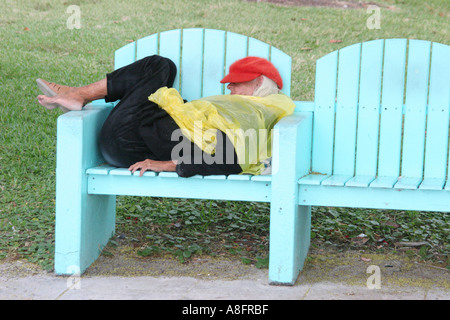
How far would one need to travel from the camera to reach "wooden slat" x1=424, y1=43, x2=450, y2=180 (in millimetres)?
3766

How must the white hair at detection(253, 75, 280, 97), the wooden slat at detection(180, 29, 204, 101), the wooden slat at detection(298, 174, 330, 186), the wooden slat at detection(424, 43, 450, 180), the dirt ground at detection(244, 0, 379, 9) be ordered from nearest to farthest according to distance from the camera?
the wooden slat at detection(298, 174, 330, 186)
the wooden slat at detection(424, 43, 450, 180)
the white hair at detection(253, 75, 280, 97)
the wooden slat at detection(180, 29, 204, 101)
the dirt ground at detection(244, 0, 379, 9)

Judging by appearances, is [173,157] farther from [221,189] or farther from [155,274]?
[155,274]

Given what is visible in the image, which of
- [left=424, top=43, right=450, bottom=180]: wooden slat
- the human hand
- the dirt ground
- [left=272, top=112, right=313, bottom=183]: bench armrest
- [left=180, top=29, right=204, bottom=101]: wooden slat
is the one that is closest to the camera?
[left=272, top=112, right=313, bottom=183]: bench armrest

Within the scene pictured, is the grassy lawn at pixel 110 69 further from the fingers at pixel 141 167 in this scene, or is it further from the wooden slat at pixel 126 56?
the wooden slat at pixel 126 56

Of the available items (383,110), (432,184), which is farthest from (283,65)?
(432,184)

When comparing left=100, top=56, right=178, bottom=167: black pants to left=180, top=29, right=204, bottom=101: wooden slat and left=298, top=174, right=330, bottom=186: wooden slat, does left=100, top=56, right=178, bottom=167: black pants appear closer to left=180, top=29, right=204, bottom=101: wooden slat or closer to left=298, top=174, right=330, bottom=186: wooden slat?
left=180, top=29, right=204, bottom=101: wooden slat

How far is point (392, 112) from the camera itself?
12.6 feet

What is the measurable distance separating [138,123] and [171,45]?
68 cm

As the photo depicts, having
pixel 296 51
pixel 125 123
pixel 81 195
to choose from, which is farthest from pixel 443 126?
pixel 296 51

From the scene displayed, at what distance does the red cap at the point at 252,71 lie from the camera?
390 centimetres

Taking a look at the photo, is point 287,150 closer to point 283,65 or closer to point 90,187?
point 283,65

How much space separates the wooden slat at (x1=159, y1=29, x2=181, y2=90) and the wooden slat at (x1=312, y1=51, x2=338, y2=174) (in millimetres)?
849

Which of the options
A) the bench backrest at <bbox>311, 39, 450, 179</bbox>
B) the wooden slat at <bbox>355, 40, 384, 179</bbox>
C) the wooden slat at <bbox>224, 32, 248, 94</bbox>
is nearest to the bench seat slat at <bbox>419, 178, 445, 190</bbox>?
the bench backrest at <bbox>311, 39, 450, 179</bbox>

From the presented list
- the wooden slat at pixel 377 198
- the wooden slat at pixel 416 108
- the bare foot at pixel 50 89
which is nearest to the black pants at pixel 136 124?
the bare foot at pixel 50 89
